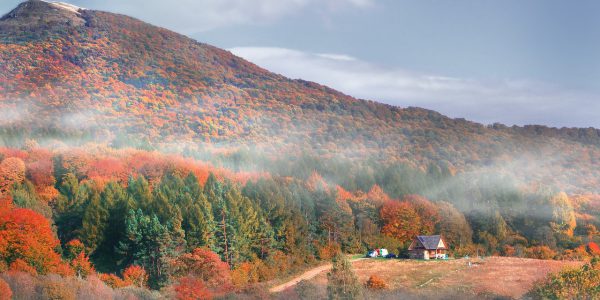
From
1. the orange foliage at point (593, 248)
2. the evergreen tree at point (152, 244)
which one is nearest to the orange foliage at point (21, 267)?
the evergreen tree at point (152, 244)

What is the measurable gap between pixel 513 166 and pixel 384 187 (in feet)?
149

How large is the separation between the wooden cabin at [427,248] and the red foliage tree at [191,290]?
3460 centimetres

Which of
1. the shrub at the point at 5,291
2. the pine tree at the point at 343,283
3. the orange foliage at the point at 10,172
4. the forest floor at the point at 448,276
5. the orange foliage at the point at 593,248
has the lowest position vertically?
the orange foliage at the point at 593,248

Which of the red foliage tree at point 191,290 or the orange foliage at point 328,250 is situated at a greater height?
the red foliage tree at point 191,290

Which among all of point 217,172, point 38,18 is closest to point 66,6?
point 38,18

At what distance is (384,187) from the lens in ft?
363

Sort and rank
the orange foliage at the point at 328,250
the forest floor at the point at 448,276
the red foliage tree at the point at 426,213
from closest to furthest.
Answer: the forest floor at the point at 448,276 < the orange foliage at the point at 328,250 < the red foliage tree at the point at 426,213

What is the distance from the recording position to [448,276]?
222 feet

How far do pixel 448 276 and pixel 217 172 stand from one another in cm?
3755

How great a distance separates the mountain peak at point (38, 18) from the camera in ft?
541

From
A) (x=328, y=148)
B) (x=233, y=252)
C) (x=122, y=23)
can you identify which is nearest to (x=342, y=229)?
(x=233, y=252)

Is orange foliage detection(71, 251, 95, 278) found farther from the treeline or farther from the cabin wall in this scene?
the cabin wall

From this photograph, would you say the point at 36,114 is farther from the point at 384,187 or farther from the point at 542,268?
the point at 542,268

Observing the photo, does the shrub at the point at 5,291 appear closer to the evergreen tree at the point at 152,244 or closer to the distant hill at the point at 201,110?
the evergreen tree at the point at 152,244
